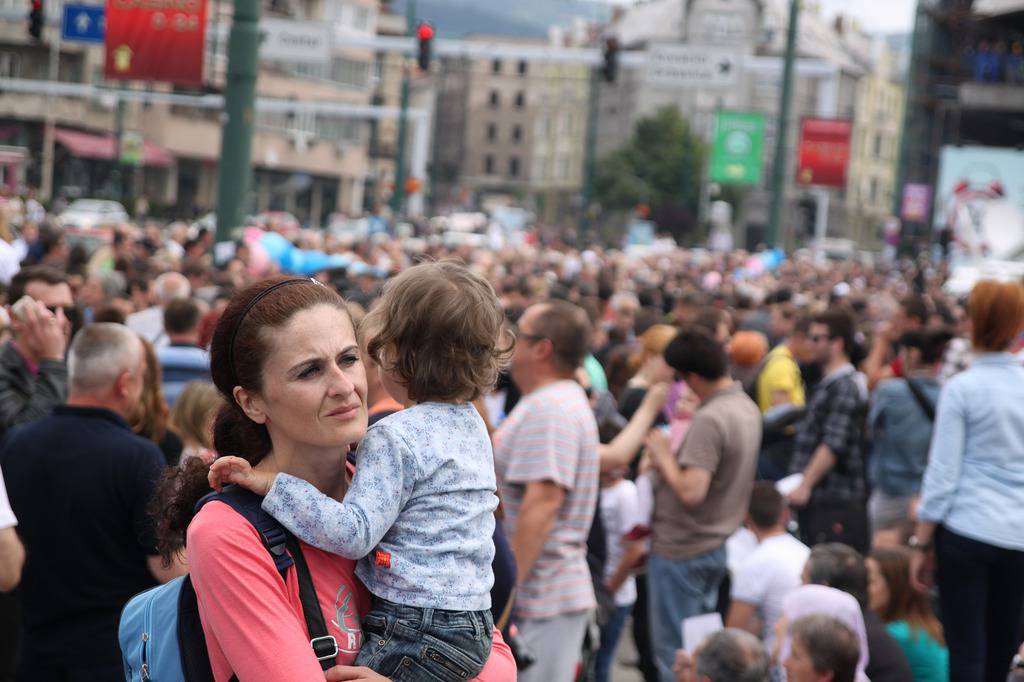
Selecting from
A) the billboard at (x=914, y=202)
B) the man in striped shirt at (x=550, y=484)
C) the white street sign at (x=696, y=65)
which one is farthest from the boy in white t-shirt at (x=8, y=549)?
the billboard at (x=914, y=202)

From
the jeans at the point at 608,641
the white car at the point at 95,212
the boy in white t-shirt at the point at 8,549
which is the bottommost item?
the jeans at the point at 608,641

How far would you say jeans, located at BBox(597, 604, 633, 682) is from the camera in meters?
7.08

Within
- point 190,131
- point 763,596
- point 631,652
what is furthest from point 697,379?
point 190,131

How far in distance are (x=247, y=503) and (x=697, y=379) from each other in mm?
4268

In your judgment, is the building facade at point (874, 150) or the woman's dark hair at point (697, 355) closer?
the woman's dark hair at point (697, 355)

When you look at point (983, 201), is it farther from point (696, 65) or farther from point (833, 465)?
point (833, 465)

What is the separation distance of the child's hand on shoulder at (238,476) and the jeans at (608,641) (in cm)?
484

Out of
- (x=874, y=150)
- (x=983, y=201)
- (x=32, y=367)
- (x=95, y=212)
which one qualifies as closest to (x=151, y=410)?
(x=32, y=367)

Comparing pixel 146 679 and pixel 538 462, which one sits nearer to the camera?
pixel 146 679

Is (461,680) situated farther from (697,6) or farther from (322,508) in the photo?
(697,6)

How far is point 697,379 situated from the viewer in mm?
6480

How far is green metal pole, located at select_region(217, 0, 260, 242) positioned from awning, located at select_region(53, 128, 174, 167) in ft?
165

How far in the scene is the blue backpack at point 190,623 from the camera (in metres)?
2.41

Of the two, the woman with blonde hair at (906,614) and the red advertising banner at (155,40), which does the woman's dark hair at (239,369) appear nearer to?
the woman with blonde hair at (906,614)
